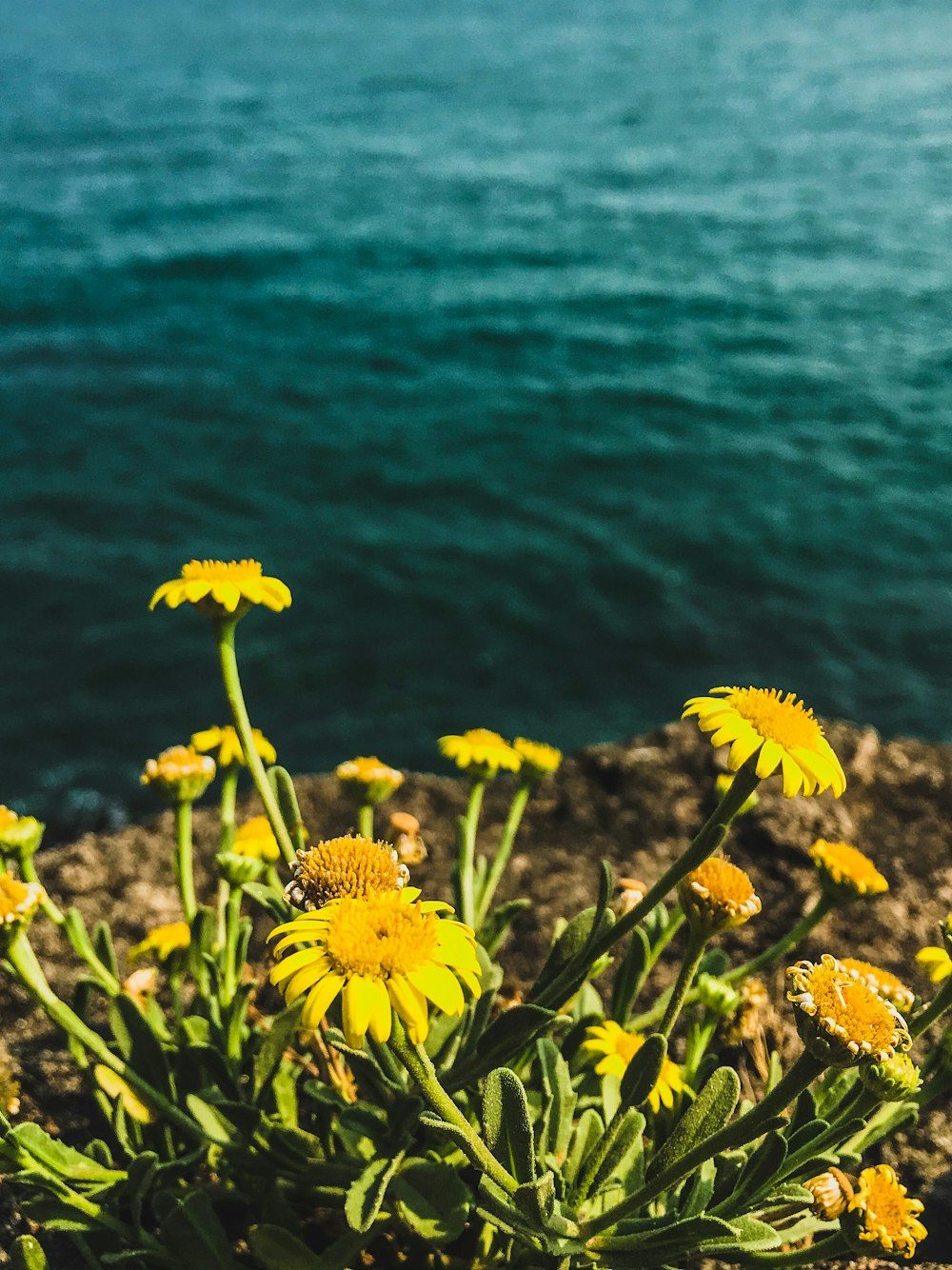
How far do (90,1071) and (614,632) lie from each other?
6.39 meters

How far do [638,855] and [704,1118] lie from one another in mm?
2007

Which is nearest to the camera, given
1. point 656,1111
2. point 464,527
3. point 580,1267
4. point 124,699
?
point 580,1267

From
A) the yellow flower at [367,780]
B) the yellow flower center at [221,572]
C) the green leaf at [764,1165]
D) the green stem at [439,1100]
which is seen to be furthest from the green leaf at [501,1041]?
the yellow flower center at [221,572]

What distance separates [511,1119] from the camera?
203cm

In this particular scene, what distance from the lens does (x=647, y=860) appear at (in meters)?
4.14

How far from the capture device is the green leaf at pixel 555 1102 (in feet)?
7.95

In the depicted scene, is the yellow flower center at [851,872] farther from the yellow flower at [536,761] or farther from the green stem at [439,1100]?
the green stem at [439,1100]

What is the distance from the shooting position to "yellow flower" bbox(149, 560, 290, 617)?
2.52m

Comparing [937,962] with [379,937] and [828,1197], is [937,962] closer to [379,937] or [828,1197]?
[828,1197]

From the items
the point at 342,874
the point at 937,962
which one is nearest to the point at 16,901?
the point at 342,874

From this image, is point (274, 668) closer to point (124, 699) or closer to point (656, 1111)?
point (124, 699)

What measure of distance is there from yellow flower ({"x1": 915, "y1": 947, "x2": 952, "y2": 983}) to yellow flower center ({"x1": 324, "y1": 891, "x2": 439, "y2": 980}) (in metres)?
1.41

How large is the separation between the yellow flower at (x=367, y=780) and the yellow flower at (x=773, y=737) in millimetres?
1033

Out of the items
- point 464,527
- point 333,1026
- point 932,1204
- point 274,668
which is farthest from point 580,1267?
point 464,527
